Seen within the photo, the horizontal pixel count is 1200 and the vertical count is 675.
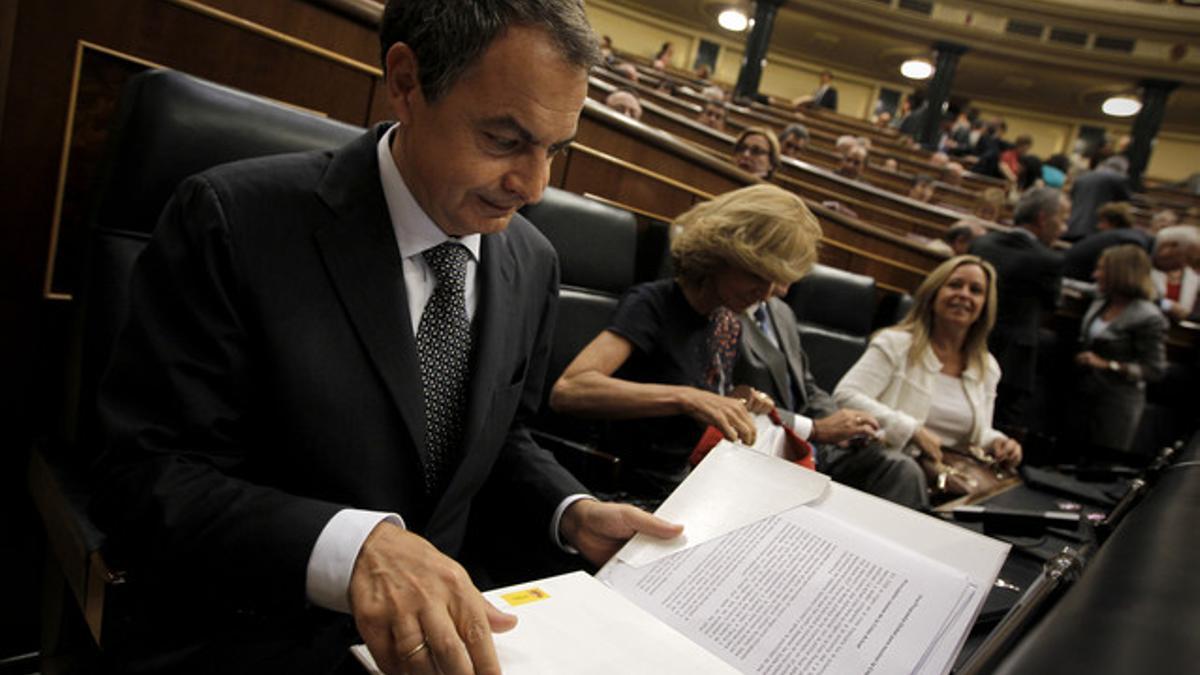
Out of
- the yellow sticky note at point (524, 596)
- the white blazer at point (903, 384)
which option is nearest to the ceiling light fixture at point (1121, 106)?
the white blazer at point (903, 384)

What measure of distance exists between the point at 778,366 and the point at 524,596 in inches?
48.2

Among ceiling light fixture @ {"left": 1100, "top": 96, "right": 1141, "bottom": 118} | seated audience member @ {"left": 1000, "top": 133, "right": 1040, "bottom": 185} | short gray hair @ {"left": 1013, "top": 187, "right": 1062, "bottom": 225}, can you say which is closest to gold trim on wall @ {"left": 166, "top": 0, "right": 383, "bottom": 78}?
short gray hair @ {"left": 1013, "top": 187, "right": 1062, "bottom": 225}

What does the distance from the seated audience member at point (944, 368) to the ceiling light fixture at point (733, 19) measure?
1118 cm

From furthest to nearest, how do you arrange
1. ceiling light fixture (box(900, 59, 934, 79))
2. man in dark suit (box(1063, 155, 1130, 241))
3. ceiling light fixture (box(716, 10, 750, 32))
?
ceiling light fixture (box(716, 10, 750, 32)) → ceiling light fixture (box(900, 59, 934, 79)) → man in dark suit (box(1063, 155, 1130, 241))

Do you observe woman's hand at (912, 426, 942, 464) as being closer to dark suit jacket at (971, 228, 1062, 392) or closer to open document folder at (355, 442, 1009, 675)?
open document folder at (355, 442, 1009, 675)

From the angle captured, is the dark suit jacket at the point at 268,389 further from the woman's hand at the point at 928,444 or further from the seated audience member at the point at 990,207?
the seated audience member at the point at 990,207

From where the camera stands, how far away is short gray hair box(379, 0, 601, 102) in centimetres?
70

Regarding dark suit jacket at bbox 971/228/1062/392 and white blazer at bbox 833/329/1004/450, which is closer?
white blazer at bbox 833/329/1004/450

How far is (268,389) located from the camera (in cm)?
68

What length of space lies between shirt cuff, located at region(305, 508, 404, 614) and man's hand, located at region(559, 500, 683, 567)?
0.84 ft

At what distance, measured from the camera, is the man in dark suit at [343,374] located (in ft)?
1.93

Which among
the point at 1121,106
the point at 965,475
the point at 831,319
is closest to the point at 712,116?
the point at 831,319

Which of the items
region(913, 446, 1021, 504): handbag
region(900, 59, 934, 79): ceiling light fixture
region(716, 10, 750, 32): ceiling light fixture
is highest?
region(716, 10, 750, 32): ceiling light fixture

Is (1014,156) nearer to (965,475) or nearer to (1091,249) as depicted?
(1091,249)
